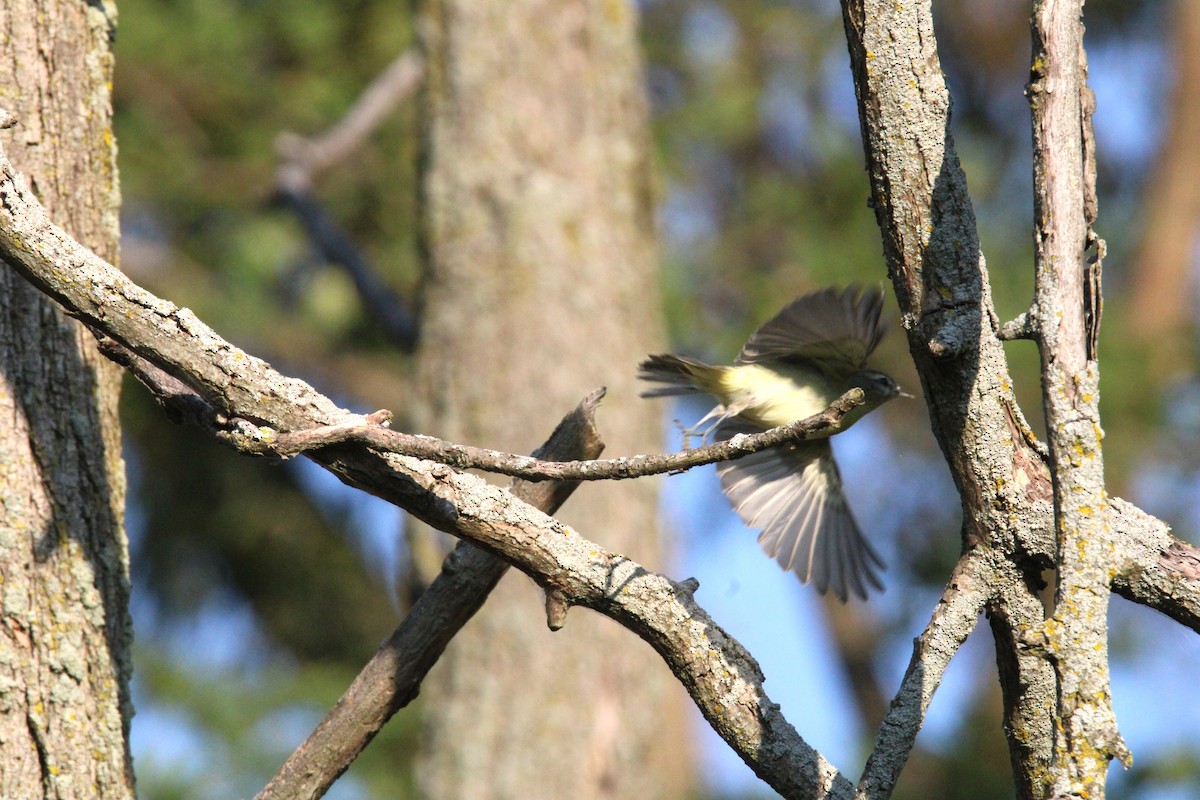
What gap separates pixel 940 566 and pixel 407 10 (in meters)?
4.69

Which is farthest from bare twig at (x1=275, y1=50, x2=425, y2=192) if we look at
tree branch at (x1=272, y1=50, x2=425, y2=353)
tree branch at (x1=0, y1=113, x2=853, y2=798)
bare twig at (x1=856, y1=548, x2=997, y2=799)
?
bare twig at (x1=856, y1=548, x2=997, y2=799)

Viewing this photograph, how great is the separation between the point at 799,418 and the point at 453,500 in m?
1.72

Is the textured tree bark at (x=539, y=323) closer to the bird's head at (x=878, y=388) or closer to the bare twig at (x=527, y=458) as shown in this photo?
the bird's head at (x=878, y=388)

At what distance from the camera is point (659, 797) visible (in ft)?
15.2

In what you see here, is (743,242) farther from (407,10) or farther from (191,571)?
(191,571)

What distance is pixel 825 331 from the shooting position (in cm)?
326

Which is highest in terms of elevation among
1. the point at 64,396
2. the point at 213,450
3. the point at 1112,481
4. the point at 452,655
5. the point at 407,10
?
the point at 407,10

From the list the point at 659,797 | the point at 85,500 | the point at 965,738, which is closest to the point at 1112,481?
the point at 965,738

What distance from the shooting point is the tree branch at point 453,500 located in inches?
67.0

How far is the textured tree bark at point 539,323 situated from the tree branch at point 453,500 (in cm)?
267

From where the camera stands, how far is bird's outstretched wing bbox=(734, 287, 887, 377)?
118 inches

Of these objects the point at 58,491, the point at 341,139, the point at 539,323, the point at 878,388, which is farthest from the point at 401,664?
the point at 341,139

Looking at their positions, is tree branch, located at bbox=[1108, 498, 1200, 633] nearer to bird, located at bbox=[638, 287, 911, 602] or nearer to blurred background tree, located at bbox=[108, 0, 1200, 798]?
bird, located at bbox=[638, 287, 911, 602]

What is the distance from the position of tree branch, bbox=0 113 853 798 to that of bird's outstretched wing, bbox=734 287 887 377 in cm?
121
